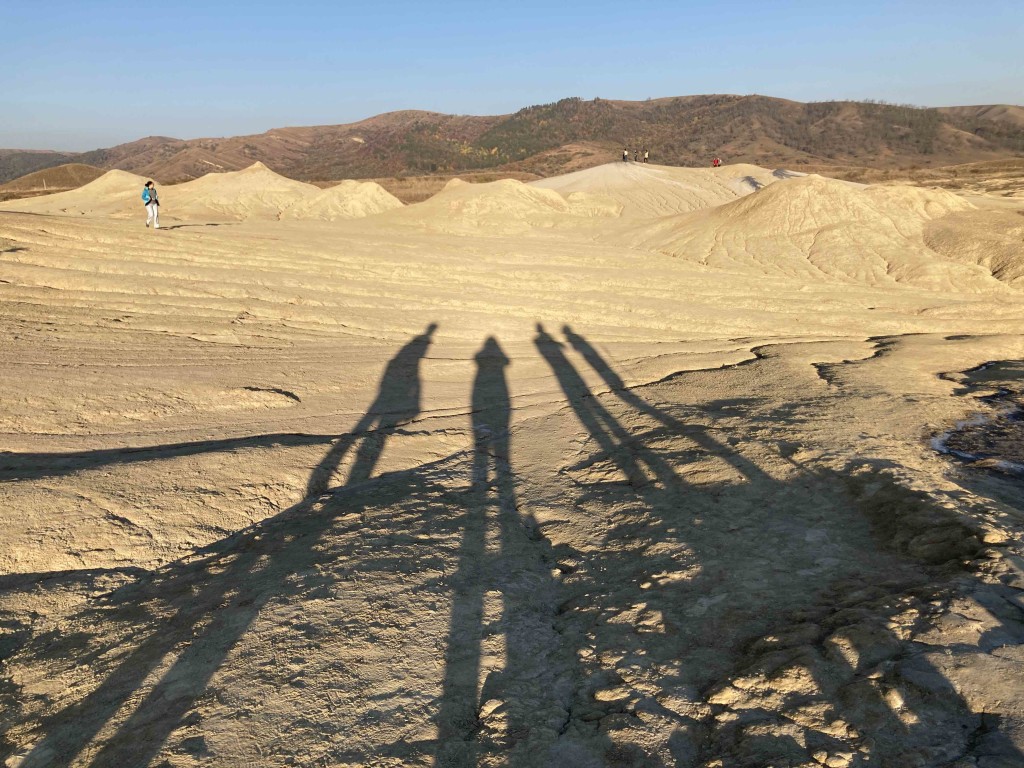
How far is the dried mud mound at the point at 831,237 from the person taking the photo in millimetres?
13195

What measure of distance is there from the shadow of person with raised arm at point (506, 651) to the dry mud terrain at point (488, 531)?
0.02 metres

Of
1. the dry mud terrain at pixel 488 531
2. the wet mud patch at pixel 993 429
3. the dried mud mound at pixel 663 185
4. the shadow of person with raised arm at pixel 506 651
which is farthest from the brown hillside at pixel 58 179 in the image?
the wet mud patch at pixel 993 429

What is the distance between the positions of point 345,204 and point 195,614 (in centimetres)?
→ 2494

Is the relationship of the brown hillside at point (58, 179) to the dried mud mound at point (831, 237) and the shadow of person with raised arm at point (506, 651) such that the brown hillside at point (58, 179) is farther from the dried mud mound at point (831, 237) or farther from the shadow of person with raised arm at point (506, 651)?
the shadow of person with raised arm at point (506, 651)

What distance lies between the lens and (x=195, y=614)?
3471 millimetres

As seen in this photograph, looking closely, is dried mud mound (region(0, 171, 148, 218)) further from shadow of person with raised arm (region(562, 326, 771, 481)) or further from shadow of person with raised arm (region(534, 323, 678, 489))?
shadow of person with raised arm (region(534, 323, 678, 489))

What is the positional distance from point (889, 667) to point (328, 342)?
25.2 ft

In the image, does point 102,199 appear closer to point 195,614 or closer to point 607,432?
point 607,432

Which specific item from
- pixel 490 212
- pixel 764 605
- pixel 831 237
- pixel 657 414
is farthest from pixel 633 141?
pixel 764 605

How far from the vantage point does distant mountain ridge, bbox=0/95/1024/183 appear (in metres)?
56.9

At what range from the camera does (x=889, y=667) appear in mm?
2723

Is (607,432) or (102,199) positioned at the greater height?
(102,199)

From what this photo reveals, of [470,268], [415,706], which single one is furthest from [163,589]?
[470,268]

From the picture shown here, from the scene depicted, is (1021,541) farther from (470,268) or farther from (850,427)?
(470,268)
